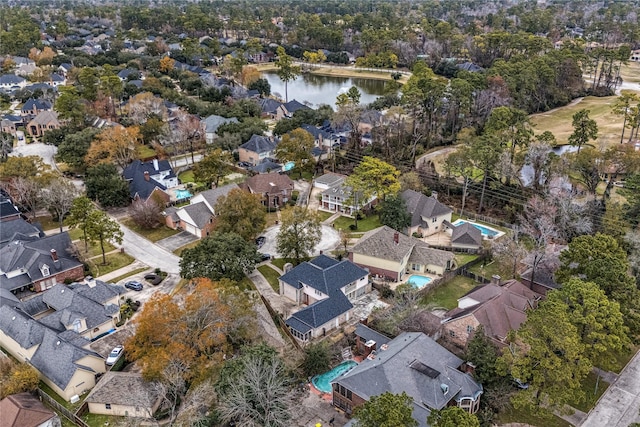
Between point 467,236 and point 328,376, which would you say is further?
point 467,236

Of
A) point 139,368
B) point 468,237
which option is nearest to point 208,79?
point 468,237

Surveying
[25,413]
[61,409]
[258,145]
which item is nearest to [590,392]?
[61,409]

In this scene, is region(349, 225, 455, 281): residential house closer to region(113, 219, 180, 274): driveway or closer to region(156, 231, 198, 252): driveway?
region(113, 219, 180, 274): driveway

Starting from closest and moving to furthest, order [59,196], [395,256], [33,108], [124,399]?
[124,399] < [395,256] < [59,196] < [33,108]

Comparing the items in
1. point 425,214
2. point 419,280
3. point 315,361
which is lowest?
point 419,280

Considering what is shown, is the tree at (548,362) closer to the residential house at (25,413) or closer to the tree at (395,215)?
the tree at (395,215)

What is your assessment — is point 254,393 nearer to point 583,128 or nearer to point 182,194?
point 182,194

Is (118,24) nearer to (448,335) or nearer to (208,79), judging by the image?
(208,79)
